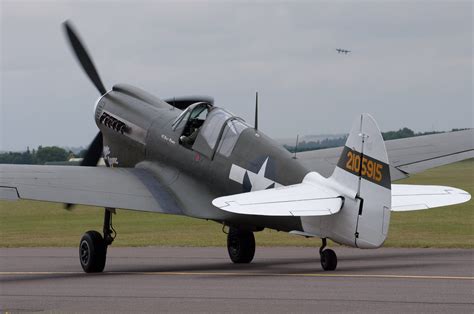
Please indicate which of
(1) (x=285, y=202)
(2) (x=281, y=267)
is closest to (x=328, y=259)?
(1) (x=285, y=202)

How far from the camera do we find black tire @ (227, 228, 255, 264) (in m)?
17.4

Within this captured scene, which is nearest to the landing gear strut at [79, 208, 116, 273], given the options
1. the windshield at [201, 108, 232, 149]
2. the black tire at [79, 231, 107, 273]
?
the black tire at [79, 231, 107, 273]

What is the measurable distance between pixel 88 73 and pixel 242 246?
572cm

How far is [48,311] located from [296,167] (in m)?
4.99

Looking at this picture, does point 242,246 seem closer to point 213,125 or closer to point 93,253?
point 213,125

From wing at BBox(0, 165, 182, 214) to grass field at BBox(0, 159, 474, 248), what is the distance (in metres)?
5.72

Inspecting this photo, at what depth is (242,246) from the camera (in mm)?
17391

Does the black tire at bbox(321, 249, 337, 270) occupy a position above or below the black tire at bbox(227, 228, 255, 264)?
above

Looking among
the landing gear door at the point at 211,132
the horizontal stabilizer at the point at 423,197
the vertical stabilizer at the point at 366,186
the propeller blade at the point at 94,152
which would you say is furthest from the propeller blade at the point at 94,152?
the vertical stabilizer at the point at 366,186

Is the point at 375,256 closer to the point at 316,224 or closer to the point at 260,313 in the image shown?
the point at 316,224

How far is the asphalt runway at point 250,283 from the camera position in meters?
11.2

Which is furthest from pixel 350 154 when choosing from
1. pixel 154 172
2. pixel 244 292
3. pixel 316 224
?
pixel 154 172

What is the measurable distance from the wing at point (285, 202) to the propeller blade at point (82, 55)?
7885mm

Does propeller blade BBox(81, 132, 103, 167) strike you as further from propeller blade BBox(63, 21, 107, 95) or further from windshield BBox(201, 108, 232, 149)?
windshield BBox(201, 108, 232, 149)
